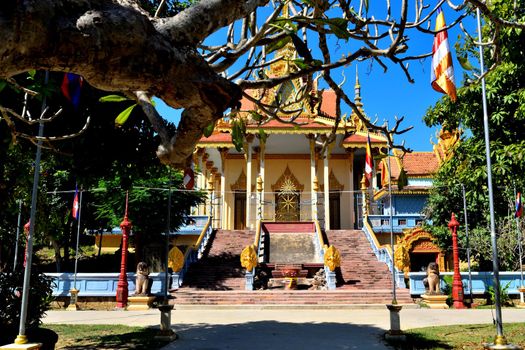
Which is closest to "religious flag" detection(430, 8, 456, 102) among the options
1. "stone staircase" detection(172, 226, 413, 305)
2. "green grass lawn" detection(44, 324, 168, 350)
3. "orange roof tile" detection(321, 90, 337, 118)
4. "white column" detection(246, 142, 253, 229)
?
"green grass lawn" detection(44, 324, 168, 350)

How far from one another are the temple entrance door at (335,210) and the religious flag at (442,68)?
20.8 m

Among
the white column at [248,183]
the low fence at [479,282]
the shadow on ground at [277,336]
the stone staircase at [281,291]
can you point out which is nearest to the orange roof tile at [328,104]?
the white column at [248,183]

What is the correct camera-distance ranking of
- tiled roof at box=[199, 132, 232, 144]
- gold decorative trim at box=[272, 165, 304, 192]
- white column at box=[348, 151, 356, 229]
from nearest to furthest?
tiled roof at box=[199, 132, 232, 144] → white column at box=[348, 151, 356, 229] → gold decorative trim at box=[272, 165, 304, 192]

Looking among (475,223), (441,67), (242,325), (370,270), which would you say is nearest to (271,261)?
(370,270)

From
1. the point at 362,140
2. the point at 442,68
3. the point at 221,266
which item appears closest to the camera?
the point at 442,68

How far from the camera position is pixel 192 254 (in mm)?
18328

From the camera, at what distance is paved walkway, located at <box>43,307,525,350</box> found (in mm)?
8297

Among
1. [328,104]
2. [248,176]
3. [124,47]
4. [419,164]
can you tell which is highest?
[328,104]

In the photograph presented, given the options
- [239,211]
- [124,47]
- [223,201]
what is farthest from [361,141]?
[124,47]

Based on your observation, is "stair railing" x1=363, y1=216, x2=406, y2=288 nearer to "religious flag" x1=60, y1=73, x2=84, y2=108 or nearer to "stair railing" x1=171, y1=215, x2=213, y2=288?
"stair railing" x1=171, y1=215, x2=213, y2=288

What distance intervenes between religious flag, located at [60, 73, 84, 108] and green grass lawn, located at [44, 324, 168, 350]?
13.5 feet

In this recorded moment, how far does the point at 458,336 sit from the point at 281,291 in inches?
293

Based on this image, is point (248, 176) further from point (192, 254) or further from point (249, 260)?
point (249, 260)

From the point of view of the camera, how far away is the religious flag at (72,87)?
6.58 metres
